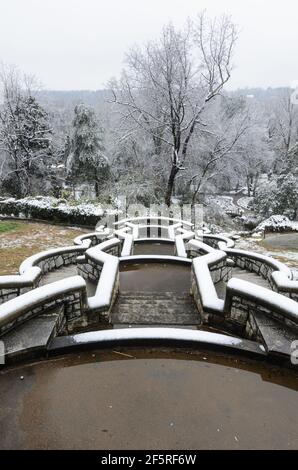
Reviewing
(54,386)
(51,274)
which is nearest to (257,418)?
(54,386)

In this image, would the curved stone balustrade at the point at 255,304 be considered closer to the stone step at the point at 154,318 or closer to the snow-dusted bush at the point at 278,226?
the stone step at the point at 154,318

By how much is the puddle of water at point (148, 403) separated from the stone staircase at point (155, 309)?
104 cm

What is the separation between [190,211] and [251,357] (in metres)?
14.3

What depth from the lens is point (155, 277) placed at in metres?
6.58

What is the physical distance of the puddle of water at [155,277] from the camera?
6.09 metres

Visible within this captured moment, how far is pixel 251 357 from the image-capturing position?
3578 millimetres

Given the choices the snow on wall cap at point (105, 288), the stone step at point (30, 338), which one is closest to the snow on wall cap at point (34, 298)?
the stone step at point (30, 338)

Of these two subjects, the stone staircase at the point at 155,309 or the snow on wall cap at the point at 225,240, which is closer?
the stone staircase at the point at 155,309

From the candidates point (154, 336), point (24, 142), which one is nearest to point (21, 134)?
point (24, 142)

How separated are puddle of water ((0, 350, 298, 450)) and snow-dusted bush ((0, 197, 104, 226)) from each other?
11455 mm

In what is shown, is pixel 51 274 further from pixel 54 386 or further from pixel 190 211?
pixel 190 211

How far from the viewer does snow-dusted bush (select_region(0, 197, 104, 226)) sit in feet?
47.7

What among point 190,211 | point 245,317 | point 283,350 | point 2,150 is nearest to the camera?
point 283,350

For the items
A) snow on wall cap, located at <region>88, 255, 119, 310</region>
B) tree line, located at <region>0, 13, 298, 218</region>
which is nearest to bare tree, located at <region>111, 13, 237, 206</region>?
tree line, located at <region>0, 13, 298, 218</region>
